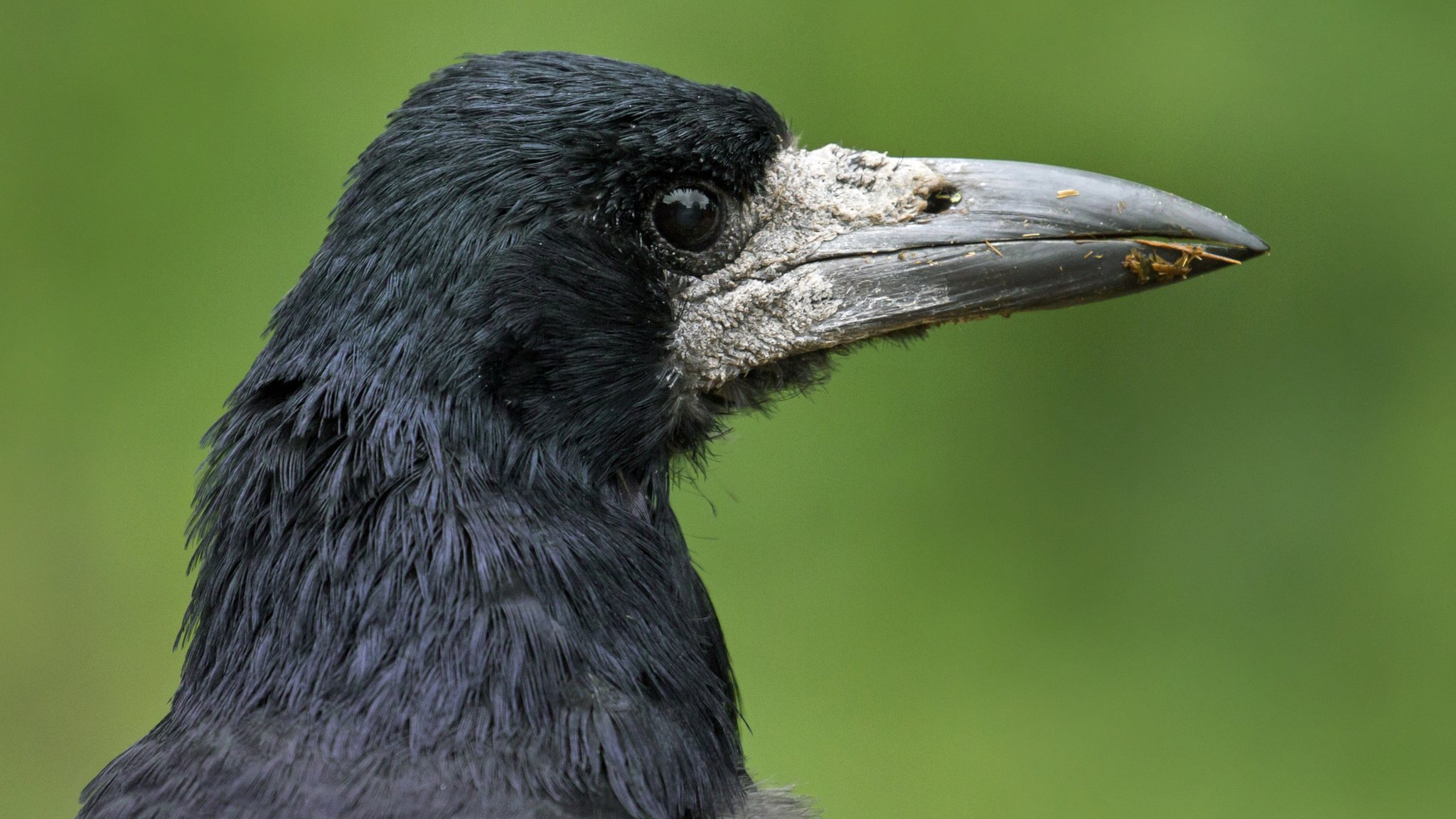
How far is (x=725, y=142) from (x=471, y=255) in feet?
1.44

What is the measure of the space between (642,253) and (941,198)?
50 centimetres

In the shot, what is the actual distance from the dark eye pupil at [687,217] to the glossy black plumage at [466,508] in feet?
0.12

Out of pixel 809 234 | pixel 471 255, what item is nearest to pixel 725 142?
pixel 809 234

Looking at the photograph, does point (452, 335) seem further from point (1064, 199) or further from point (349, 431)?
point (1064, 199)

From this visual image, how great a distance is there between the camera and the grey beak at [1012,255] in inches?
86.6

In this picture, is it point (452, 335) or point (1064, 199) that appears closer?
point (452, 335)

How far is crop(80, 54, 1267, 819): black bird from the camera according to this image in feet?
6.01

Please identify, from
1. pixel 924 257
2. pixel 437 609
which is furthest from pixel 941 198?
pixel 437 609

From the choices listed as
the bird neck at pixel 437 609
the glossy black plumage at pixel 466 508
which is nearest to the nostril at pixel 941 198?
the glossy black plumage at pixel 466 508

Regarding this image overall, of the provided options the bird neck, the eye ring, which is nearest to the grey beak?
the eye ring

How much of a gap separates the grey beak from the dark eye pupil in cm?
18

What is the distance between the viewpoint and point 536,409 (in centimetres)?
200

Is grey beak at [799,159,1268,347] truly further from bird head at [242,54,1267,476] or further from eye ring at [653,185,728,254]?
eye ring at [653,185,728,254]

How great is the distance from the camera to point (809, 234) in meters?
2.24
